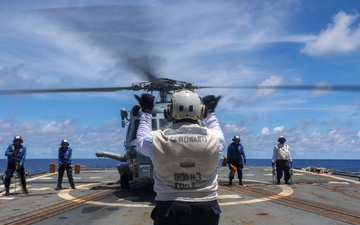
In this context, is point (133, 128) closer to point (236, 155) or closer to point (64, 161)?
point (64, 161)

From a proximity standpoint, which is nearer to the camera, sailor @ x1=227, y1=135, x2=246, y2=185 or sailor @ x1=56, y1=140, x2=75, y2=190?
sailor @ x1=56, y1=140, x2=75, y2=190

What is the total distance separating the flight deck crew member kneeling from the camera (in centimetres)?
312

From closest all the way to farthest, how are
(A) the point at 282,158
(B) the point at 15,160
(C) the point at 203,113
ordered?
(C) the point at 203,113
(B) the point at 15,160
(A) the point at 282,158

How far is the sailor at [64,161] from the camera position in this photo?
14.3 metres

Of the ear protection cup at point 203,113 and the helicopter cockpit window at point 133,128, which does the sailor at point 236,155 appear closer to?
the helicopter cockpit window at point 133,128

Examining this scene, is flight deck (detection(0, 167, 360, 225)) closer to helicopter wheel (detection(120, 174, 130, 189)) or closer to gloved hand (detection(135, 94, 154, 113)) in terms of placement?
helicopter wheel (detection(120, 174, 130, 189))

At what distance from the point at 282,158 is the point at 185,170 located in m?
13.8

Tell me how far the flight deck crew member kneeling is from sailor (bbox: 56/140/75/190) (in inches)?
472

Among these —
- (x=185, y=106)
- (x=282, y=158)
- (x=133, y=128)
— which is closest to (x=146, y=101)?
(x=185, y=106)

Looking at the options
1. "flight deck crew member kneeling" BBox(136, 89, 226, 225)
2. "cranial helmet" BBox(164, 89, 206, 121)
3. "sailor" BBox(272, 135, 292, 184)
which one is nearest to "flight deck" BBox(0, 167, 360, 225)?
"sailor" BBox(272, 135, 292, 184)

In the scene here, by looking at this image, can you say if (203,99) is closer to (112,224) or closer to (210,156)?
(210,156)

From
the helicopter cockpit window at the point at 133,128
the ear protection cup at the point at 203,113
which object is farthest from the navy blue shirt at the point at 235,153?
the ear protection cup at the point at 203,113

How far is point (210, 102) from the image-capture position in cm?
363

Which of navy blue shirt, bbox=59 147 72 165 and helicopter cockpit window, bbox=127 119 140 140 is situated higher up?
helicopter cockpit window, bbox=127 119 140 140
